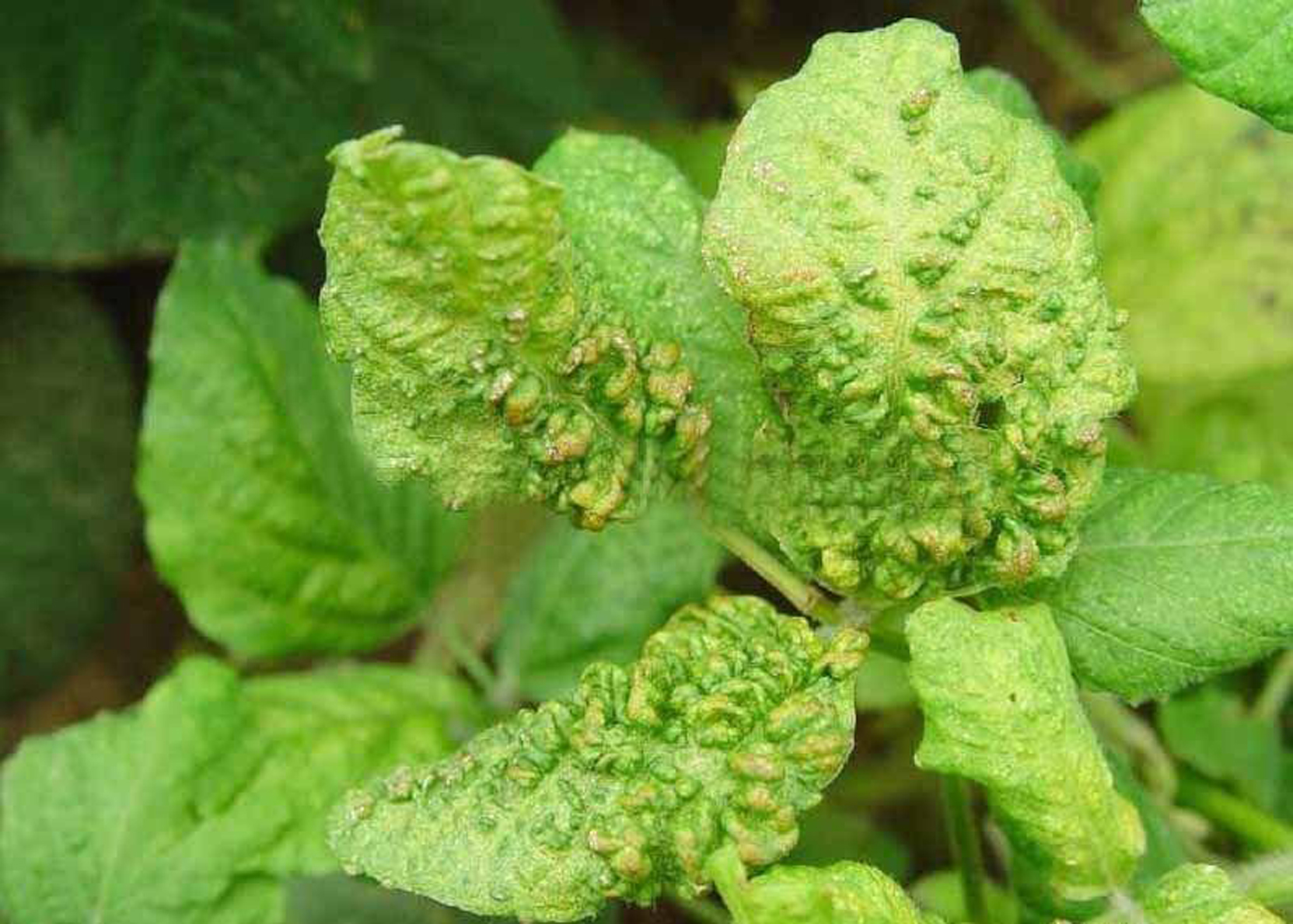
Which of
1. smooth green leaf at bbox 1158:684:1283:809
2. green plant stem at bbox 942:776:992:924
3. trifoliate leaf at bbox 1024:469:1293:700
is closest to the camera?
trifoliate leaf at bbox 1024:469:1293:700

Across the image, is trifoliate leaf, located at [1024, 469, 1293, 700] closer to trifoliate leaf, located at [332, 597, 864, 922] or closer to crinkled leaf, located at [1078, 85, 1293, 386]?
trifoliate leaf, located at [332, 597, 864, 922]

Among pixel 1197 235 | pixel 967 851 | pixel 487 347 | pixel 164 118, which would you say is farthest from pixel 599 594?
pixel 1197 235

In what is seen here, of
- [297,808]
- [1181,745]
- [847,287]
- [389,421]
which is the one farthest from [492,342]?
[1181,745]

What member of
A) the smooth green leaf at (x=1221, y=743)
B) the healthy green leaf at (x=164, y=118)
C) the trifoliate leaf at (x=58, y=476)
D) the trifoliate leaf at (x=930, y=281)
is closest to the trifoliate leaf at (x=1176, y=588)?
the trifoliate leaf at (x=930, y=281)

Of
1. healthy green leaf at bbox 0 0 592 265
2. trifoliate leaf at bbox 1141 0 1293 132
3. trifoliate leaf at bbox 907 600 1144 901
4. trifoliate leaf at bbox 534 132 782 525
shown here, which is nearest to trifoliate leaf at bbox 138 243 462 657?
healthy green leaf at bbox 0 0 592 265

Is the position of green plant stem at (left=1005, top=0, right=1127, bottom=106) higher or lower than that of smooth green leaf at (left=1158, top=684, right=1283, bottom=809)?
higher

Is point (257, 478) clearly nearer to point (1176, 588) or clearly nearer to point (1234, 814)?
point (1176, 588)
